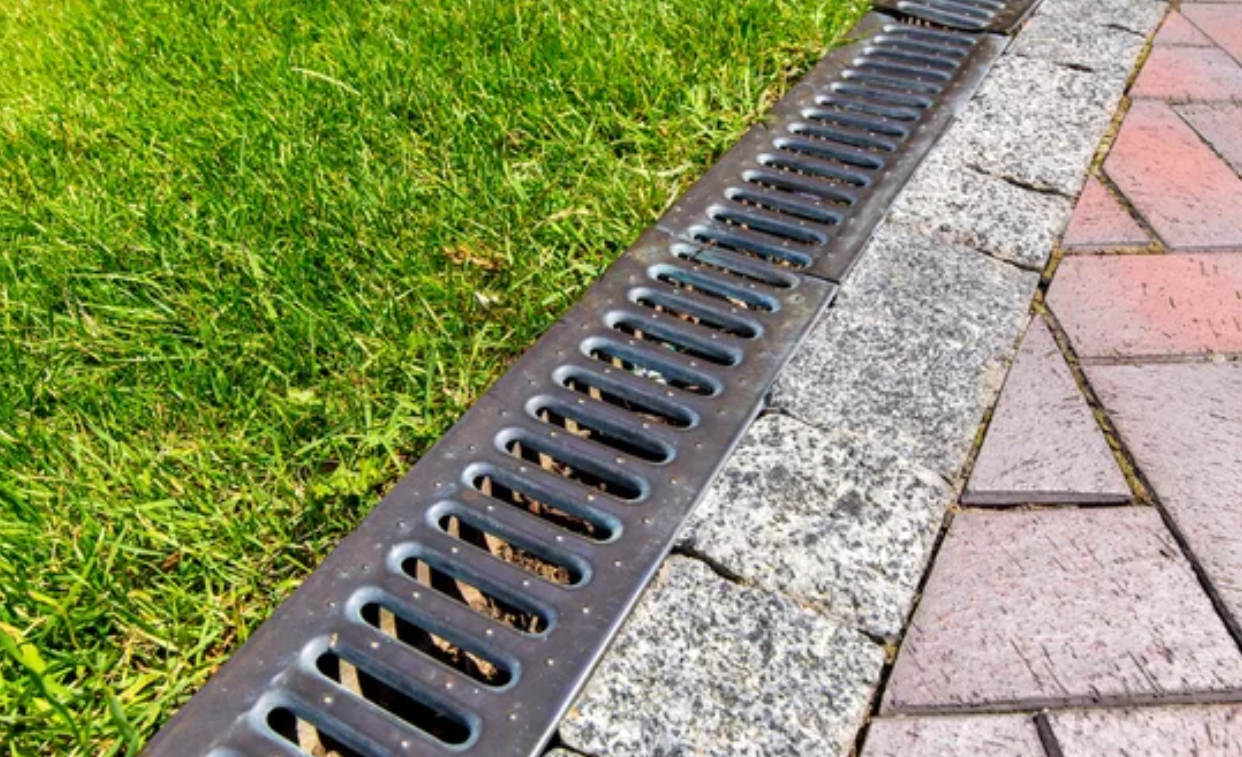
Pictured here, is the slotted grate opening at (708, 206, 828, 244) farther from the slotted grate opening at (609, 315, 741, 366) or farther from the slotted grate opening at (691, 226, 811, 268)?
the slotted grate opening at (609, 315, 741, 366)

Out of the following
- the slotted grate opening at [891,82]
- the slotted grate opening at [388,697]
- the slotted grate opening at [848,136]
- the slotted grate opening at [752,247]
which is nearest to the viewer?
the slotted grate opening at [388,697]

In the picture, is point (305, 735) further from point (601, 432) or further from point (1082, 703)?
point (1082, 703)

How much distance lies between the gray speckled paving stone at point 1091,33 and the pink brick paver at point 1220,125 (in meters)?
0.18

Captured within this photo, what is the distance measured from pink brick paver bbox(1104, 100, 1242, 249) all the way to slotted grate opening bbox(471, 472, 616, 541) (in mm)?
1287

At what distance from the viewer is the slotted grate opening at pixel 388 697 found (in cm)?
129

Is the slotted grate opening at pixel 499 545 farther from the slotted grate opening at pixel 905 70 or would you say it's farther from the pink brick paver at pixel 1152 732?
the slotted grate opening at pixel 905 70

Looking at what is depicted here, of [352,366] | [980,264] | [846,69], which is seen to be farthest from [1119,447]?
[846,69]

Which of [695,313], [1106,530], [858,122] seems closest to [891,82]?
[858,122]

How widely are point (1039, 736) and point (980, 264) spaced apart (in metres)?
0.97

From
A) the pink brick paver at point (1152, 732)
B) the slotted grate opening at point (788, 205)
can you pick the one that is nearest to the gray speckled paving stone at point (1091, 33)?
the slotted grate opening at point (788, 205)

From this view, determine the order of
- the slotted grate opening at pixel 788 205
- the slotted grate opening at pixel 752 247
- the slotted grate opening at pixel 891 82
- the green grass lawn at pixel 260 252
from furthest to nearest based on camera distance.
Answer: the slotted grate opening at pixel 891 82 < the slotted grate opening at pixel 788 205 < the slotted grate opening at pixel 752 247 < the green grass lawn at pixel 260 252

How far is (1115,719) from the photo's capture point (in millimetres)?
1209

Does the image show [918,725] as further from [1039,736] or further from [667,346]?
[667,346]

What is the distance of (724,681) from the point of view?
125 centimetres
